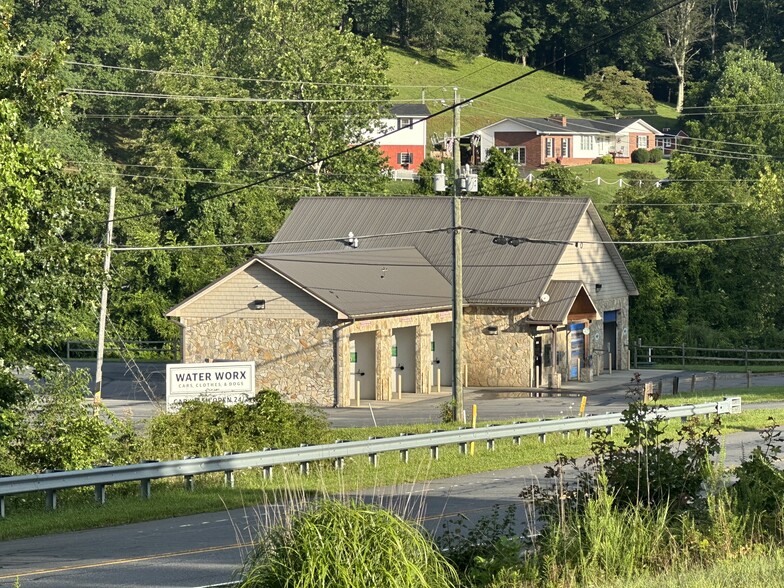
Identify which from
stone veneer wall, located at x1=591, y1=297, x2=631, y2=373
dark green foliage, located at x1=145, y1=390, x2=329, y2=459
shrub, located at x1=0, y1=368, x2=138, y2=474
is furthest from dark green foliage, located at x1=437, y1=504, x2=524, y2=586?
stone veneer wall, located at x1=591, y1=297, x2=631, y2=373

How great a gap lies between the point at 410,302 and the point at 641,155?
67.8 m

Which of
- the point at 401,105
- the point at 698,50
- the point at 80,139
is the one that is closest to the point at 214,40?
the point at 80,139

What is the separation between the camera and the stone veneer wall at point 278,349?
4400cm

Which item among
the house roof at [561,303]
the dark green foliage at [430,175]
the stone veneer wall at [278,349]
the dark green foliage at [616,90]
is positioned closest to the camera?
the stone veneer wall at [278,349]

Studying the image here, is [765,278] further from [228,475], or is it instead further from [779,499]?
[779,499]

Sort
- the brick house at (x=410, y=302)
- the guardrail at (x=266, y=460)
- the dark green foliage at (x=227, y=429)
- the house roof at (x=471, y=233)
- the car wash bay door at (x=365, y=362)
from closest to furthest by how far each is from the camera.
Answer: the guardrail at (x=266, y=460) < the dark green foliage at (x=227, y=429) < the brick house at (x=410, y=302) < the car wash bay door at (x=365, y=362) < the house roof at (x=471, y=233)

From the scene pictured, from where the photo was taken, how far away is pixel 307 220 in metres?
55.3

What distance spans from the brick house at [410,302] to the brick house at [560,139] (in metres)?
52.6

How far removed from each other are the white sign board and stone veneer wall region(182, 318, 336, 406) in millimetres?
11229

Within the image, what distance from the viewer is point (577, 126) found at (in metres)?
110

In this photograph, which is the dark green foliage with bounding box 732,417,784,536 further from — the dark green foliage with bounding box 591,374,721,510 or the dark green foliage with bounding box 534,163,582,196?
the dark green foliage with bounding box 534,163,582,196

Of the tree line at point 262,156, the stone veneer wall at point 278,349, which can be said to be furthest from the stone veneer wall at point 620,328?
the stone veneer wall at point 278,349

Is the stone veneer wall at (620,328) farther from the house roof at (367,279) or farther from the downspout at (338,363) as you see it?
the downspout at (338,363)

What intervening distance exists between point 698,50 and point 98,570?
130 meters
